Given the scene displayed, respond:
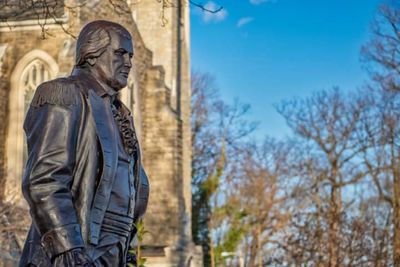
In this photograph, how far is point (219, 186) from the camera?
47.9 meters

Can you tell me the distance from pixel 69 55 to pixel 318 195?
1407 centimetres

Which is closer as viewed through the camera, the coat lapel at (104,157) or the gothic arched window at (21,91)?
the coat lapel at (104,157)

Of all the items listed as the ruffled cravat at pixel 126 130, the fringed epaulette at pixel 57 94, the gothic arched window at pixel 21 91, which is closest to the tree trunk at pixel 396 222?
the gothic arched window at pixel 21 91

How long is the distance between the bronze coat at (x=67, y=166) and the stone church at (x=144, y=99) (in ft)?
62.0

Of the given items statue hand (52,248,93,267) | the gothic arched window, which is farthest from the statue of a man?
the gothic arched window

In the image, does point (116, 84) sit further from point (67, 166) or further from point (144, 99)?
point (144, 99)

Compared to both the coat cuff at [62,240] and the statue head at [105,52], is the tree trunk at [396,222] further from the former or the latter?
the coat cuff at [62,240]

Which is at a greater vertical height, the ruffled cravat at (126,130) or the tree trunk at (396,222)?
the tree trunk at (396,222)

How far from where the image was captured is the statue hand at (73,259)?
423 cm

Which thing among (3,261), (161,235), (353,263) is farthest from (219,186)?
(3,261)

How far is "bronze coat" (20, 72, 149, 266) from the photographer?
14.2 ft

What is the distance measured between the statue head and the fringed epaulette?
0.20 m

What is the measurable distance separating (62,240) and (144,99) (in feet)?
104

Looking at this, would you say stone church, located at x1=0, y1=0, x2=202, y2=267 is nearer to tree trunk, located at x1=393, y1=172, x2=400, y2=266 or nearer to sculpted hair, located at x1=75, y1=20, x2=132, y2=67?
tree trunk, located at x1=393, y1=172, x2=400, y2=266
